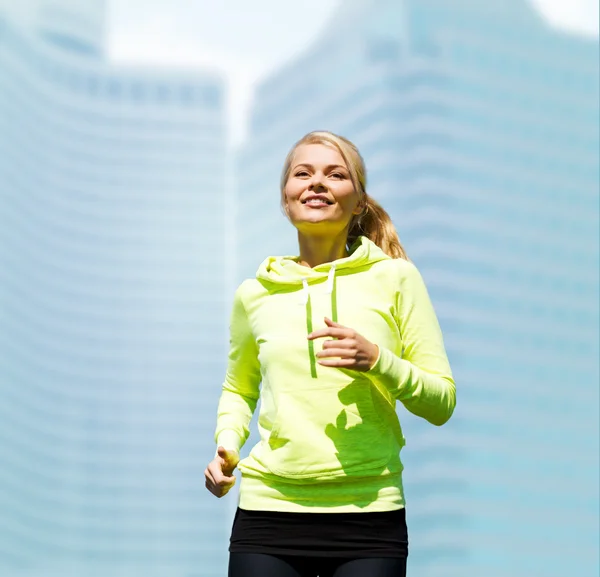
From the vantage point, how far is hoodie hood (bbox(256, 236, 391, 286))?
5.58 feet

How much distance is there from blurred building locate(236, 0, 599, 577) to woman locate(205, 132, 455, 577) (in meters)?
65.7

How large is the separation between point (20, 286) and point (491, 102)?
127 ft

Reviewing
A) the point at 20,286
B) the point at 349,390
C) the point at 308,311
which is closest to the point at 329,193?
the point at 308,311

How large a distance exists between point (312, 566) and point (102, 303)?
286 feet

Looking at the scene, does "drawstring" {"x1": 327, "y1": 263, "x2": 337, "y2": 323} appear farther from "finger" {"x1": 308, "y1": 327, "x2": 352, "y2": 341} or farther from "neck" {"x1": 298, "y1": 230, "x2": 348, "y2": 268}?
"finger" {"x1": 308, "y1": 327, "x2": 352, "y2": 341}

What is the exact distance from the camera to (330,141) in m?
1.77

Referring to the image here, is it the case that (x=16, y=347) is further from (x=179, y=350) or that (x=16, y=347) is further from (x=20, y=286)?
(x=179, y=350)

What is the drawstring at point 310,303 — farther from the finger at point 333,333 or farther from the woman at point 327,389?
the finger at point 333,333

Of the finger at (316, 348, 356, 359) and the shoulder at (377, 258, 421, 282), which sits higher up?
the shoulder at (377, 258, 421, 282)

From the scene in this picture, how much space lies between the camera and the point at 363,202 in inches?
Result: 72.1

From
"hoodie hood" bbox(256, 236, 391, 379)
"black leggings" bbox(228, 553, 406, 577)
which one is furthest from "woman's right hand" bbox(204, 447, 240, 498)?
"hoodie hood" bbox(256, 236, 391, 379)

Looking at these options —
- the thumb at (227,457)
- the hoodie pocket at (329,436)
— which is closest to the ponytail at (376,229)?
the hoodie pocket at (329,436)

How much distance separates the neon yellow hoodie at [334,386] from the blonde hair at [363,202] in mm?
79

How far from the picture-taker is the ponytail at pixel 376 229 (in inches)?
72.3
